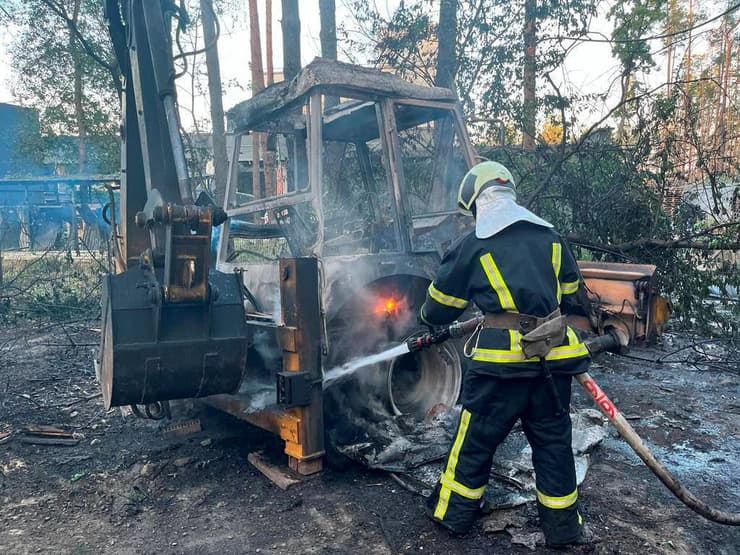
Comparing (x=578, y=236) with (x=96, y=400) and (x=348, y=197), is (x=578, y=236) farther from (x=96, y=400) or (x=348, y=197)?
(x=96, y=400)

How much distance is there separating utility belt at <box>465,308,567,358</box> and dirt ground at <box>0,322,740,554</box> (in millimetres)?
951

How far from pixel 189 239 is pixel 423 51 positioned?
8.17m

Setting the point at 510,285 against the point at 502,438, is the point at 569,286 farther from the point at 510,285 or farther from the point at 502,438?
the point at 502,438

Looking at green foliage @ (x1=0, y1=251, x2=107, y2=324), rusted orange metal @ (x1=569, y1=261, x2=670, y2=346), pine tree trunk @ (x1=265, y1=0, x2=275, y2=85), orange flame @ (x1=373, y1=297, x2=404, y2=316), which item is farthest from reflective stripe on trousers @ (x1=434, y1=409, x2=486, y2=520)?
pine tree trunk @ (x1=265, y1=0, x2=275, y2=85)

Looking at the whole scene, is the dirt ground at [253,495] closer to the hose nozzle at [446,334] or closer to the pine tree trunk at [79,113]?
the hose nozzle at [446,334]

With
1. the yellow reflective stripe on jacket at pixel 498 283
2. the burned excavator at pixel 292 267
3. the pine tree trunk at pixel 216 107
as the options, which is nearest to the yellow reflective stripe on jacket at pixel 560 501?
the yellow reflective stripe on jacket at pixel 498 283

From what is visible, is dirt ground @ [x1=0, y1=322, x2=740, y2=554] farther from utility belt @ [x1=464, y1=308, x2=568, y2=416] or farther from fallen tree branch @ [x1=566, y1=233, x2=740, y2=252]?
fallen tree branch @ [x1=566, y1=233, x2=740, y2=252]

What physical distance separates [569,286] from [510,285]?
47cm

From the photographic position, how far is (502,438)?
2727mm

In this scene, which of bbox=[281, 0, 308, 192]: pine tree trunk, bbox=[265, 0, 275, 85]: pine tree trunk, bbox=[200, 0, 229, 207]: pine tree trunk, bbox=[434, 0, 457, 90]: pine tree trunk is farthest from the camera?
bbox=[265, 0, 275, 85]: pine tree trunk

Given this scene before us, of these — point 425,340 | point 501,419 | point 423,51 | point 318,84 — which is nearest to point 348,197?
point 318,84

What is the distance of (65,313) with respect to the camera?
8727mm

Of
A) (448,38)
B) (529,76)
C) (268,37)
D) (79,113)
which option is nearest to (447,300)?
(529,76)

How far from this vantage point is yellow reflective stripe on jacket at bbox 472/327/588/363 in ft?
8.63
